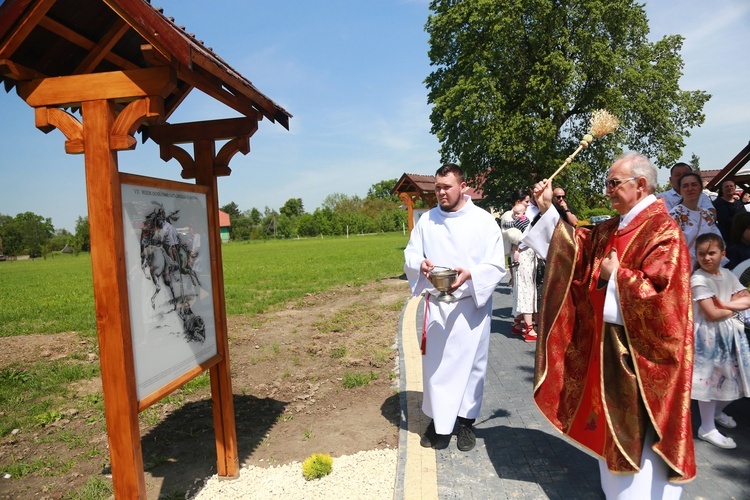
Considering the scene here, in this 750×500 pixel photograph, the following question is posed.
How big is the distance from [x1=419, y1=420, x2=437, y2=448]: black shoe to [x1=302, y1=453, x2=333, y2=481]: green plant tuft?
0.77 metres

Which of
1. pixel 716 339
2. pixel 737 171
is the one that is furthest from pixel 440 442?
pixel 737 171

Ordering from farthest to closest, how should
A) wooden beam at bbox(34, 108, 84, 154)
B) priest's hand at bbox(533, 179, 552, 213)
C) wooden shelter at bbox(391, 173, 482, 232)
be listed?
wooden shelter at bbox(391, 173, 482, 232) < priest's hand at bbox(533, 179, 552, 213) < wooden beam at bbox(34, 108, 84, 154)

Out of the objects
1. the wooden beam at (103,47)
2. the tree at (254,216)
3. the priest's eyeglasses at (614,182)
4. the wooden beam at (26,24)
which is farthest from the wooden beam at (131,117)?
the tree at (254,216)

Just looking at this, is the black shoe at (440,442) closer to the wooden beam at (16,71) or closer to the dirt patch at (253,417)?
the dirt patch at (253,417)

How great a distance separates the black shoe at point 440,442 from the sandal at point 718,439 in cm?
197

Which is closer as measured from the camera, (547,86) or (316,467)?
(316,467)

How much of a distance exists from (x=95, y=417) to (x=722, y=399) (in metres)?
6.16

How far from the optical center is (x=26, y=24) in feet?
8.86

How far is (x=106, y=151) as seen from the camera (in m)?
2.75

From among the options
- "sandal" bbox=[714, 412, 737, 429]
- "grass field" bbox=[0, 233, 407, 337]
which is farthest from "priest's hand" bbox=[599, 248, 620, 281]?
"grass field" bbox=[0, 233, 407, 337]

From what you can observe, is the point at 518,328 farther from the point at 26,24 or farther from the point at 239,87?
the point at 26,24

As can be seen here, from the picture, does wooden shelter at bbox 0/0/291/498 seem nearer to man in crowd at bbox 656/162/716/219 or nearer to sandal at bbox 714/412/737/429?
sandal at bbox 714/412/737/429

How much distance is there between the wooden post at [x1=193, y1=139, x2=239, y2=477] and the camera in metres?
4.05

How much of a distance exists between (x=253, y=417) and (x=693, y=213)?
4.95 m
